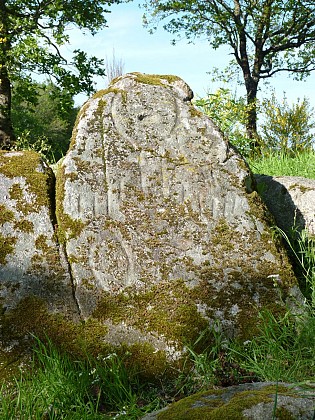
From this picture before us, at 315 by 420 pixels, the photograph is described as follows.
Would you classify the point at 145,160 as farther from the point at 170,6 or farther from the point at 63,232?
the point at 170,6

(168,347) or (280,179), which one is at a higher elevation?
(280,179)

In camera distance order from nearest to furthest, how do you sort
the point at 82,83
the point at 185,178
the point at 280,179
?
the point at 185,178, the point at 280,179, the point at 82,83

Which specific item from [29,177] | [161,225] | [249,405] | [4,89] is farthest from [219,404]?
[4,89]

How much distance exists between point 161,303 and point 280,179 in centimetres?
224

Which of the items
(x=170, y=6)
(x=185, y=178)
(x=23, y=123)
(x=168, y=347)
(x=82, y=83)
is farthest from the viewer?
(x=23, y=123)

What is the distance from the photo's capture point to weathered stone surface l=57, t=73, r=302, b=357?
312 centimetres

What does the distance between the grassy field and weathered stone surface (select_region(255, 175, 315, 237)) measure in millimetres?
1458

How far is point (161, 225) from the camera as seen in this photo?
3367mm

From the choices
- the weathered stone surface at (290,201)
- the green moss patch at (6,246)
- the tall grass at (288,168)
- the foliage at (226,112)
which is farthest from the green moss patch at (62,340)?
the foliage at (226,112)

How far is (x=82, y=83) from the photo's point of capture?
1280cm

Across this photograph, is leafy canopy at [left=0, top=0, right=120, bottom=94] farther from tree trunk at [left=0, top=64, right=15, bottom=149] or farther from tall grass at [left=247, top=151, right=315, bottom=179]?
tall grass at [left=247, top=151, right=315, bottom=179]

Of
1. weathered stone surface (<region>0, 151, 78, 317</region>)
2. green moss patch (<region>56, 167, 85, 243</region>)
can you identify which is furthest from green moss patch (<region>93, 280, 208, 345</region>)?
green moss patch (<region>56, 167, 85, 243</region>)

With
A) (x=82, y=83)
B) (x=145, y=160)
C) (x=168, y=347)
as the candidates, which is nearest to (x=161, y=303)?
(x=168, y=347)

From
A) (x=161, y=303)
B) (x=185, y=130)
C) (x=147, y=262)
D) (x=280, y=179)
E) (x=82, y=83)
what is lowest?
(x=161, y=303)
